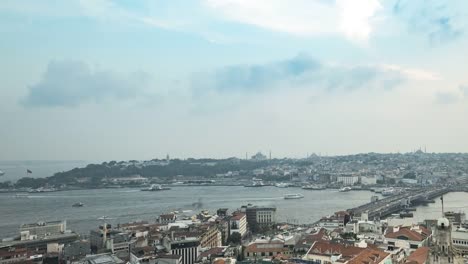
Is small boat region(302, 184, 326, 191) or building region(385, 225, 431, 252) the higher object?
building region(385, 225, 431, 252)

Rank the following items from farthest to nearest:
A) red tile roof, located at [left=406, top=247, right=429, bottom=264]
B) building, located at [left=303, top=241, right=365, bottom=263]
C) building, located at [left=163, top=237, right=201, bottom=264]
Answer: building, located at [left=163, top=237, right=201, bottom=264] → building, located at [left=303, top=241, right=365, bottom=263] → red tile roof, located at [left=406, top=247, right=429, bottom=264]

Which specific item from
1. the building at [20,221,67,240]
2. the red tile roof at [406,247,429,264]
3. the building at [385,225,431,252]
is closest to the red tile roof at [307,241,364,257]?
the red tile roof at [406,247,429,264]

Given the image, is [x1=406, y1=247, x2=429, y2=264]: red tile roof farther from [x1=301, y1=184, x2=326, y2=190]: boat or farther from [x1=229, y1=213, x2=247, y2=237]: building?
[x1=301, y1=184, x2=326, y2=190]: boat

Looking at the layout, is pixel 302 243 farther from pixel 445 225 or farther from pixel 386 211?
pixel 386 211

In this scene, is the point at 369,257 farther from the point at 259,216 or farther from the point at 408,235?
the point at 259,216

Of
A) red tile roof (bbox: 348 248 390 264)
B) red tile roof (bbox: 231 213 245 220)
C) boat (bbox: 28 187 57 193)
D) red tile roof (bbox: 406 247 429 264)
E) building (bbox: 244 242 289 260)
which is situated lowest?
boat (bbox: 28 187 57 193)

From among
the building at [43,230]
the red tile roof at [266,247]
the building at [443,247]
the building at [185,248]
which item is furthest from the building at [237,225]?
the building at [443,247]

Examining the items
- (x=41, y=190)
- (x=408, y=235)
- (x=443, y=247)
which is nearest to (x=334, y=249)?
→ (x=408, y=235)

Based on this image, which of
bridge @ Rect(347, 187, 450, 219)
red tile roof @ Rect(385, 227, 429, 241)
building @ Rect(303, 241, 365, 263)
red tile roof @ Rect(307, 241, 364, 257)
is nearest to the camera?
building @ Rect(303, 241, 365, 263)

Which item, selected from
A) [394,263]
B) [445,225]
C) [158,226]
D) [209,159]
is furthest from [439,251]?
[209,159]
